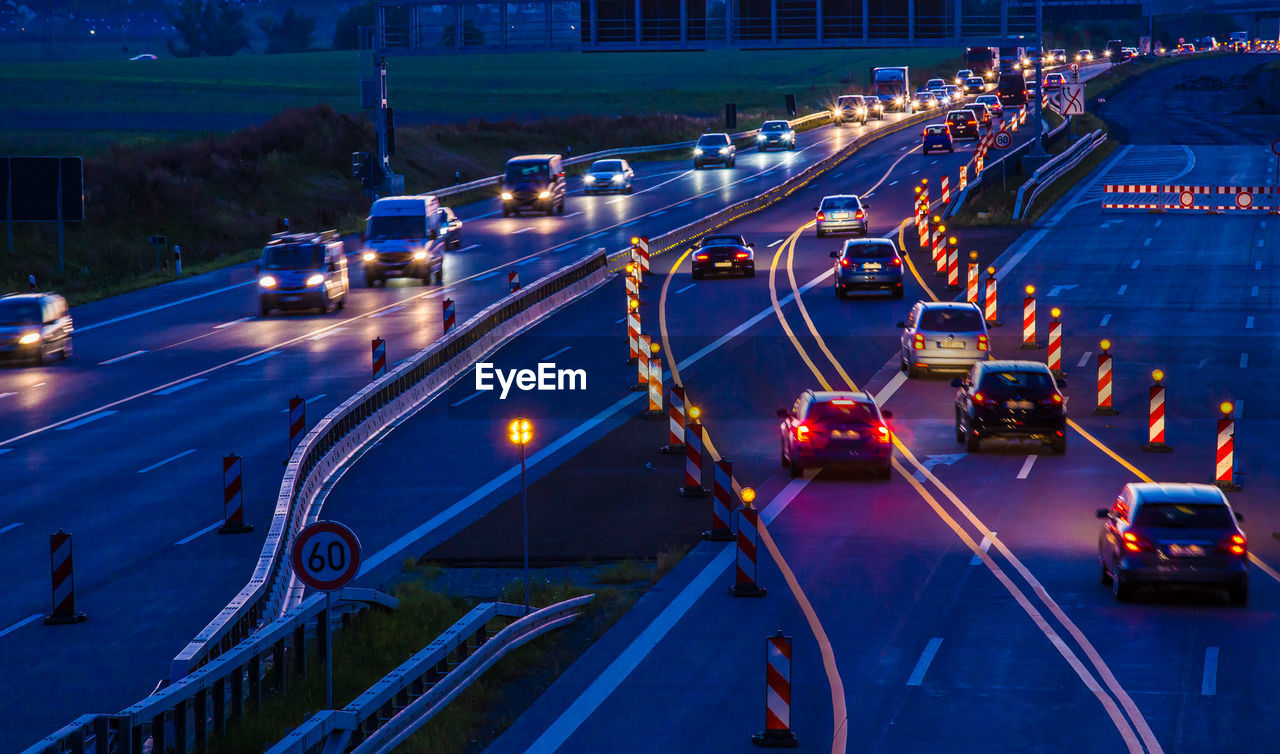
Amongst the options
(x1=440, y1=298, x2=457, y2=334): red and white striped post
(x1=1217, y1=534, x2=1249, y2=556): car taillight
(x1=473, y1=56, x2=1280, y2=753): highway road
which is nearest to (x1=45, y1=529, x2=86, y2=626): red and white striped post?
(x1=473, y1=56, x2=1280, y2=753): highway road

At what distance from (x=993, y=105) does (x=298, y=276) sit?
7764 centimetres

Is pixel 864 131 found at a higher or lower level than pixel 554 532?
higher

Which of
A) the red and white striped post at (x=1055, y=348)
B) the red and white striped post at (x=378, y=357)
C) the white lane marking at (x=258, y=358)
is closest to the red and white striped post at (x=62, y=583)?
the red and white striped post at (x=378, y=357)

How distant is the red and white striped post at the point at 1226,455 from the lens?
90.3 feet

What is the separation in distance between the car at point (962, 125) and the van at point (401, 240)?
50707 millimetres

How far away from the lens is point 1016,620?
64.4 ft

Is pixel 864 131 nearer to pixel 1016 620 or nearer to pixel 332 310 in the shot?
pixel 332 310

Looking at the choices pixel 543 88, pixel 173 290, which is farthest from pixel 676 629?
pixel 543 88

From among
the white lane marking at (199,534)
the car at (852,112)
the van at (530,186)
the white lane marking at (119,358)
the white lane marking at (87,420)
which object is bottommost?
the white lane marking at (199,534)

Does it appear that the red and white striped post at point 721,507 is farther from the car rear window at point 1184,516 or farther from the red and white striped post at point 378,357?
the red and white striped post at point 378,357

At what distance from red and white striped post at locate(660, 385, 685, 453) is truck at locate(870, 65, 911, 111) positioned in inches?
3637

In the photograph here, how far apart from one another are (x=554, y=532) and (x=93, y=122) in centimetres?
9022

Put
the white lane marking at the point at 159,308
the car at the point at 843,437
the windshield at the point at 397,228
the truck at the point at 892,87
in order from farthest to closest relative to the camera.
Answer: the truck at the point at 892,87
the windshield at the point at 397,228
the white lane marking at the point at 159,308
the car at the point at 843,437

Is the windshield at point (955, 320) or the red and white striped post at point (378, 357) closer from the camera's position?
the red and white striped post at point (378, 357)
